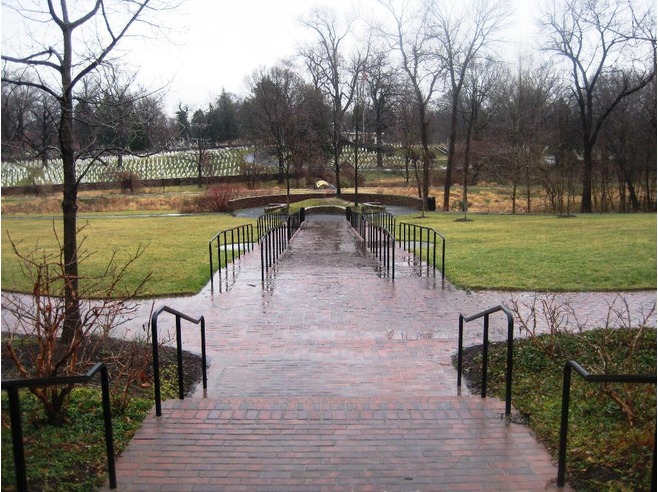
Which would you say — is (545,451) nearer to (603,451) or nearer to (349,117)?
(603,451)

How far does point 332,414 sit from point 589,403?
194 cm

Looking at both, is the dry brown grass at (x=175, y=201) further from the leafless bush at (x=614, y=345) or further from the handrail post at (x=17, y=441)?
the handrail post at (x=17, y=441)

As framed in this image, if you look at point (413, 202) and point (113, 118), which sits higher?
point (113, 118)

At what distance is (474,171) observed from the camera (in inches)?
1860

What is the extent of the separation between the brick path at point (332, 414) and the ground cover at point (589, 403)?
0.20m

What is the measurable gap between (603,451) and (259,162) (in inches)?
2178

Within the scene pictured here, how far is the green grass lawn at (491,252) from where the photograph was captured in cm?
1041

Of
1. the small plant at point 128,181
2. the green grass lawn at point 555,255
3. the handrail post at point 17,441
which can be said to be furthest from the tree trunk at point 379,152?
the handrail post at point 17,441

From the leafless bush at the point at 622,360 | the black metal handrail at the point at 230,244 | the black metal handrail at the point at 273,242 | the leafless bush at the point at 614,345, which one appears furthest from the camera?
the black metal handrail at the point at 273,242

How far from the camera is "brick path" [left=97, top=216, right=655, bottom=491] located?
342cm

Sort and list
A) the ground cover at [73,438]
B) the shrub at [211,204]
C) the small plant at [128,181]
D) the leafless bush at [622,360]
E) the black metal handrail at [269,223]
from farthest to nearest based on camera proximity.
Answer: the small plant at [128,181]
the shrub at [211,204]
the black metal handrail at [269,223]
the leafless bush at [622,360]
the ground cover at [73,438]

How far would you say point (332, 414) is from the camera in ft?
14.7

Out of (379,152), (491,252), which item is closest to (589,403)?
(491,252)

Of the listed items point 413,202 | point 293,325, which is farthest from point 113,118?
point 413,202
